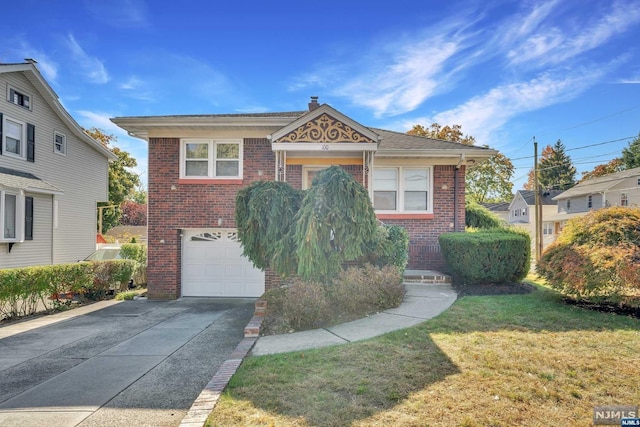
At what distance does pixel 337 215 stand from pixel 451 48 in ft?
25.5

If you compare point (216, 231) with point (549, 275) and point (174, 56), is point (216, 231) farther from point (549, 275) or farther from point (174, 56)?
point (549, 275)

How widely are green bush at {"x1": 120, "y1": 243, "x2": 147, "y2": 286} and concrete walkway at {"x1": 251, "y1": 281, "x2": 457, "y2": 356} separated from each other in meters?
9.73

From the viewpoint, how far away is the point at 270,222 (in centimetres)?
718

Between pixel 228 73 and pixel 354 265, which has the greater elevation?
pixel 228 73

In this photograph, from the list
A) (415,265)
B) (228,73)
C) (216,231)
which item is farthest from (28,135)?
(415,265)

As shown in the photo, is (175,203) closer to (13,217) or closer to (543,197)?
(13,217)

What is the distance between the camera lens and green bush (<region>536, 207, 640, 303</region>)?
6476 millimetres

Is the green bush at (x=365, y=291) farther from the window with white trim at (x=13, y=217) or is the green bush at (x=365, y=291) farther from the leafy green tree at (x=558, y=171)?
the leafy green tree at (x=558, y=171)

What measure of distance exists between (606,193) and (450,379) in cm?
3545

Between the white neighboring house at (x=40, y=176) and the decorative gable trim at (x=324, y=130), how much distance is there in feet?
33.9

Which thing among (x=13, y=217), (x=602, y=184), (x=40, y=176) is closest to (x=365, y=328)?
(x=13, y=217)

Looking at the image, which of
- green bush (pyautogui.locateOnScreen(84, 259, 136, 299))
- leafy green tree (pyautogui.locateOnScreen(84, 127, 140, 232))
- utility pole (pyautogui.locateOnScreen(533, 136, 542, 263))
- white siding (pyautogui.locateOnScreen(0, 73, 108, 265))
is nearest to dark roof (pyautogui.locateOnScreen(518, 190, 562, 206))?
utility pole (pyautogui.locateOnScreen(533, 136, 542, 263))

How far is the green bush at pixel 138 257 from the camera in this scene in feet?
43.7

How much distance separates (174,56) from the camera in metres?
12.1
